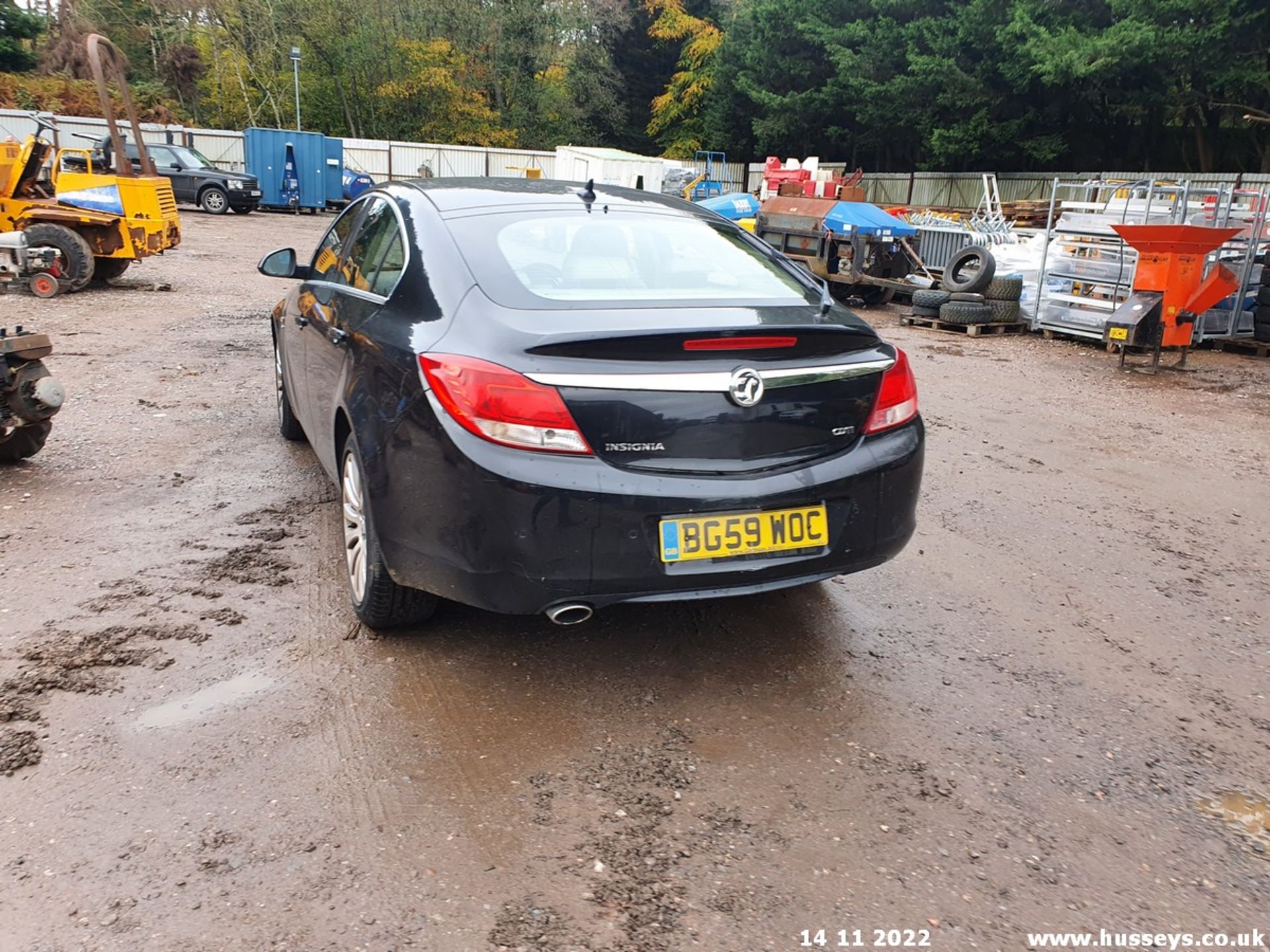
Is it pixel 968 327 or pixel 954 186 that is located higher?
pixel 954 186

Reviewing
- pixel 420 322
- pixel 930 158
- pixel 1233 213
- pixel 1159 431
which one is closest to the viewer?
pixel 420 322

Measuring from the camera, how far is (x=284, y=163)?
29641 mm

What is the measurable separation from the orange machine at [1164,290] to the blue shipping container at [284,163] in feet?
84.2

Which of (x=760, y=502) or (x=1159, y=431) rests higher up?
(x=760, y=502)

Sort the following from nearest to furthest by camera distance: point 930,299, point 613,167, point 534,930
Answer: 1. point 534,930
2. point 930,299
3. point 613,167

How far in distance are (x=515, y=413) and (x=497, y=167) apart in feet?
133

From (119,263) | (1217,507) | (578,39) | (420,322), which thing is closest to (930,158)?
(578,39)

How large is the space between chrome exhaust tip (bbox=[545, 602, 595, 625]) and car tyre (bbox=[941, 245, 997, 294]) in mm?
11421

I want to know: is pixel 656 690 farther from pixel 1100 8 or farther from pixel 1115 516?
pixel 1100 8

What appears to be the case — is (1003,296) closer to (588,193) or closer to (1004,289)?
(1004,289)

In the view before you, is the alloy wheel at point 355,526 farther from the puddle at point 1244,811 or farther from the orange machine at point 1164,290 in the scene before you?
the orange machine at point 1164,290

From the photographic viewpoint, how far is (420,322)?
313 cm

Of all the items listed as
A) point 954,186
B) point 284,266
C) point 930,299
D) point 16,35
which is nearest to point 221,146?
point 16,35

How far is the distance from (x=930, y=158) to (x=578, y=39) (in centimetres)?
2200
